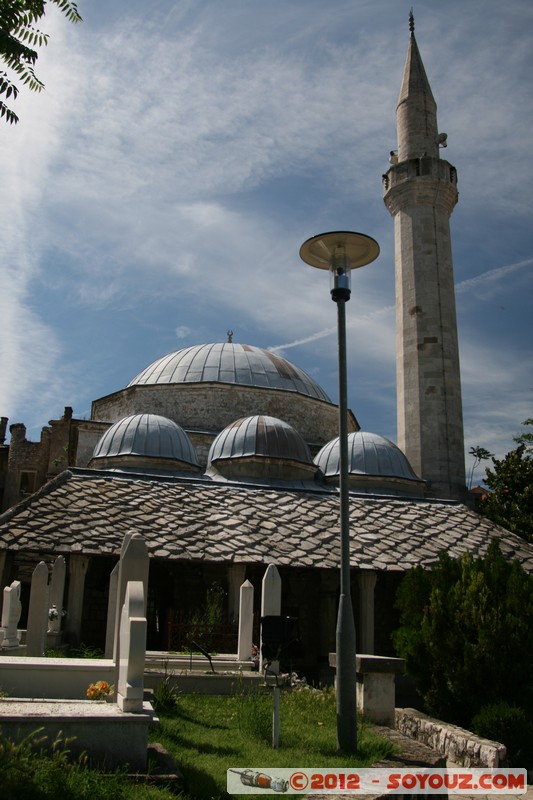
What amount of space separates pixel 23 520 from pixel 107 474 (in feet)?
11.3

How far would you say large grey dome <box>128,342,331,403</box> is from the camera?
85.3 feet

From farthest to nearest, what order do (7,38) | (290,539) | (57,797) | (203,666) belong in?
(290,539), (203,666), (7,38), (57,797)

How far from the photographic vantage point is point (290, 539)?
50.5 ft

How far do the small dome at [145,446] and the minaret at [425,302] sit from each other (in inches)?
284

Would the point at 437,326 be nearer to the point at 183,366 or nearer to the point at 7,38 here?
the point at 183,366

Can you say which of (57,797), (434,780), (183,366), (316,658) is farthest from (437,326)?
(57,797)

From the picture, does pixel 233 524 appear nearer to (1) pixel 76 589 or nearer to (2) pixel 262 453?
(1) pixel 76 589

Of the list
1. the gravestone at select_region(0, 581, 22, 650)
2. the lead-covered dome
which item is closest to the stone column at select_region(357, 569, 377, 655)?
the lead-covered dome

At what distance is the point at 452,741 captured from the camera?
8008mm

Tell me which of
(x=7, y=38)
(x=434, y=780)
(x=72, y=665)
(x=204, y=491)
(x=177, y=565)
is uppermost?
(x=7, y=38)

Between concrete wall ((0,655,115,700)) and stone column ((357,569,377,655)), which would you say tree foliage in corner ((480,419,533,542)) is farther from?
concrete wall ((0,655,115,700))

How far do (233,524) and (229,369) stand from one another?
447 inches

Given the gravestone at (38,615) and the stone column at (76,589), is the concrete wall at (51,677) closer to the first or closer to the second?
the gravestone at (38,615)

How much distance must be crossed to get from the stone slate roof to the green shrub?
19.5 feet
